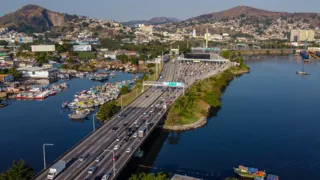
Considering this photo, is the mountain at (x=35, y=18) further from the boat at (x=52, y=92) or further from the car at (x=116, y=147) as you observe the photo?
the car at (x=116, y=147)

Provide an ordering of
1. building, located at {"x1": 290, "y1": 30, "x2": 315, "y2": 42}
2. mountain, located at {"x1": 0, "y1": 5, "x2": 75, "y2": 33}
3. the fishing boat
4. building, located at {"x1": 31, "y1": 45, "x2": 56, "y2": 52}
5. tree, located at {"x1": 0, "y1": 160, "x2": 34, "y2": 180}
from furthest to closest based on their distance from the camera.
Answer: mountain, located at {"x1": 0, "y1": 5, "x2": 75, "y2": 33} → building, located at {"x1": 290, "y1": 30, "x2": 315, "y2": 42} → building, located at {"x1": 31, "y1": 45, "x2": 56, "y2": 52} → the fishing boat → tree, located at {"x1": 0, "y1": 160, "x2": 34, "y2": 180}

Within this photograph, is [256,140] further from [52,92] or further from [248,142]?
[52,92]

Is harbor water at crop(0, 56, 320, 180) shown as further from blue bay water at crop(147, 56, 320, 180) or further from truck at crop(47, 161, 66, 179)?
truck at crop(47, 161, 66, 179)

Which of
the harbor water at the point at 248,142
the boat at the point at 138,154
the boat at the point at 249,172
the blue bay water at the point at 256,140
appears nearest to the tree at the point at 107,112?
the harbor water at the point at 248,142

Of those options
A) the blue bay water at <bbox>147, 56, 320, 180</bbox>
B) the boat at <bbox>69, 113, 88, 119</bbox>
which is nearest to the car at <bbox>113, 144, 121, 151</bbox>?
the blue bay water at <bbox>147, 56, 320, 180</bbox>

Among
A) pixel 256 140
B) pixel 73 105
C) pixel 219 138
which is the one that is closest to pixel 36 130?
pixel 73 105

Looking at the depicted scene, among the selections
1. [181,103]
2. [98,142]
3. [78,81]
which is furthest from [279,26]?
[98,142]
